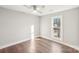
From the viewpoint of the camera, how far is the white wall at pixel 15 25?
140 cm

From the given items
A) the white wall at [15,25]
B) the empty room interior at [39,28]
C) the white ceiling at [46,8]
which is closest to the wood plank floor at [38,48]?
the empty room interior at [39,28]

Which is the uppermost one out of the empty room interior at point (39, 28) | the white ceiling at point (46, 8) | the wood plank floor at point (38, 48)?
the white ceiling at point (46, 8)

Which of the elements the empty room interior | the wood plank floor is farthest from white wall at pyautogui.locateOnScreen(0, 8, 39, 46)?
the wood plank floor

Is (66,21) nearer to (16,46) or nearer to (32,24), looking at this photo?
(32,24)

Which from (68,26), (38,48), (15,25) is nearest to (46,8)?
(68,26)

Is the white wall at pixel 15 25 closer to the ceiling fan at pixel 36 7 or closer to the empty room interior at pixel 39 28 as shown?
the empty room interior at pixel 39 28

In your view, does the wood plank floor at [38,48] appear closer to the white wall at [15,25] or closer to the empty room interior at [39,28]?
the empty room interior at [39,28]

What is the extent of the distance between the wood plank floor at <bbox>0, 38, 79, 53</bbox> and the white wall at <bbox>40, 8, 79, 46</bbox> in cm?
14

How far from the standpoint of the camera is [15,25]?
57.8 inches

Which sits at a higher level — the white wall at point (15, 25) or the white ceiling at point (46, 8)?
the white ceiling at point (46, 8)

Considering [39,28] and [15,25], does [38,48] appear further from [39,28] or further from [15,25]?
[15,25]

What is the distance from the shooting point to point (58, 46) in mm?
1487
